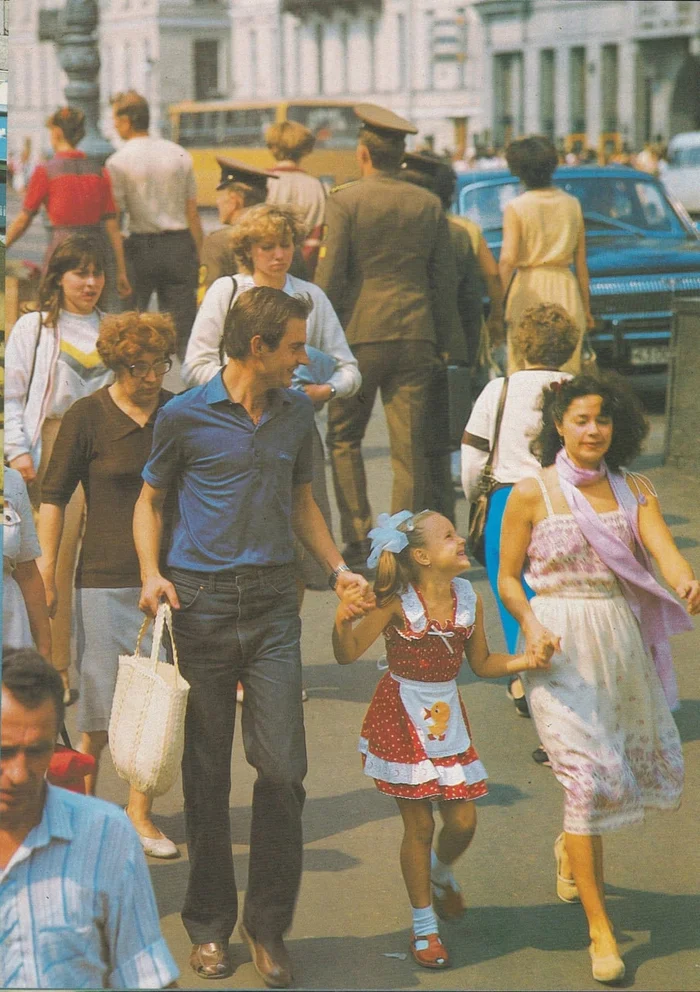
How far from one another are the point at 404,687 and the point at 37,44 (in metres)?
2.14

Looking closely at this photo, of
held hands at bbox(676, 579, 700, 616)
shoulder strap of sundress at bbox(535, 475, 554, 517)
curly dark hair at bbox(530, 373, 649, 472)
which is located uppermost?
curly dark hair at bbox(530, 373, 649, 472)

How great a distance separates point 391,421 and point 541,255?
2.42 feet

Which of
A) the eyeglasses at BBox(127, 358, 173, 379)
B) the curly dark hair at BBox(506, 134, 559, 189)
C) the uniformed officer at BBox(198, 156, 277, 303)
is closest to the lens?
the eyeglasses at BBox(127, 358, 173, 379)

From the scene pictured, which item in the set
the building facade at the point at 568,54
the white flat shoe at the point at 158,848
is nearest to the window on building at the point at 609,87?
the building facade at the point at 568,54

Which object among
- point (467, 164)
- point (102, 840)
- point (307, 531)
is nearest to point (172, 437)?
point (307, 531)

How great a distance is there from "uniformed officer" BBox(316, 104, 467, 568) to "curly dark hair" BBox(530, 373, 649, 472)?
49.3 inches

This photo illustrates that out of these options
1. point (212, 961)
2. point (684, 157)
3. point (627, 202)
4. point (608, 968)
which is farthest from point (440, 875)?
point (684, 157)

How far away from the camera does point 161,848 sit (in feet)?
15.7

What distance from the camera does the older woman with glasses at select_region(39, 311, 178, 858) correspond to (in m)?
4.68

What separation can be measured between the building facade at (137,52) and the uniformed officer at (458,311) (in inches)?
32.6

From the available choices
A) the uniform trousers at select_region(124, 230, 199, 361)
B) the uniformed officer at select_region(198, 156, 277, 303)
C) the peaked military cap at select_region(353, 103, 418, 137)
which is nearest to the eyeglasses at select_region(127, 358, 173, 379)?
the peaked military cap at select_region(353, 103, 418, 137)

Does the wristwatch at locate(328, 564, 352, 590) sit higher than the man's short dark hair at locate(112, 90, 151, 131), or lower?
lower

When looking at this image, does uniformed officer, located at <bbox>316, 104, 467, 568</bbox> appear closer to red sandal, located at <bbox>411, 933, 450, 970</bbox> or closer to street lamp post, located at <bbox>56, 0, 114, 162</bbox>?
street lamp post, located at <bbox>56, 0, 114, 162</bbox>

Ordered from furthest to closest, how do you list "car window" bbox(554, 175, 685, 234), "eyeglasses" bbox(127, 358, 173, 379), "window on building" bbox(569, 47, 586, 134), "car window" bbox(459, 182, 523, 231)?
1. "car window" bbox(554, 175, 685, 234)
2. "car window" bbox(459, 182, 523, 231)
3. "window on building" bbox(569, 47, 586, 134)
4. "eyeglasses" bbox(127, 358, 173, 379)
